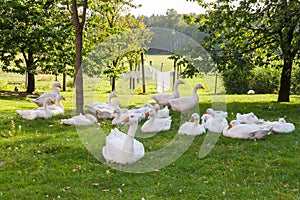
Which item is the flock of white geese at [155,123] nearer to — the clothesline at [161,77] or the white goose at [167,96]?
the white goose at [167,96]

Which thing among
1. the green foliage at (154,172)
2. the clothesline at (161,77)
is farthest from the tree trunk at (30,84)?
the green foliage at (154,172)

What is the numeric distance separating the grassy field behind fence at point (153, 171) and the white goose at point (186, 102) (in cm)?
233

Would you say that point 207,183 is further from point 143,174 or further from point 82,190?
point 82,190

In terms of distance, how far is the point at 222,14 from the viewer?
516 inches

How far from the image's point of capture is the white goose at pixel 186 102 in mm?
10484

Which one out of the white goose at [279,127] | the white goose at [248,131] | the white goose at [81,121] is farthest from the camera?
the white goose at [81,121]

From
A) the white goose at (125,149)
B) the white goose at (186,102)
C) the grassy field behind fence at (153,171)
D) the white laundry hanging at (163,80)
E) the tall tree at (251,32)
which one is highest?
the tall tree at (251,32)

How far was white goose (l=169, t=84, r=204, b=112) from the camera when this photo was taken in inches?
413

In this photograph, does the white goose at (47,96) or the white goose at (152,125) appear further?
the white goose at (47,96)

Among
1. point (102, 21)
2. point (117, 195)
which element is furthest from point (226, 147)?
point (102, 21)

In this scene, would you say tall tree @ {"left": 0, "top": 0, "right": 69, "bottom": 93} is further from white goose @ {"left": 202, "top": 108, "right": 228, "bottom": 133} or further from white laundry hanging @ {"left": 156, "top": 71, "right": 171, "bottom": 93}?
white goose @ {"left": 202, "top": 108, "right": 228, "bottom": 133}

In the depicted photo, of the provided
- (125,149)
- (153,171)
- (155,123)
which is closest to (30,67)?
(155,123)

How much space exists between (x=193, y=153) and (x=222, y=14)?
25.3ft

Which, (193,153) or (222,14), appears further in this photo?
(222,14)
